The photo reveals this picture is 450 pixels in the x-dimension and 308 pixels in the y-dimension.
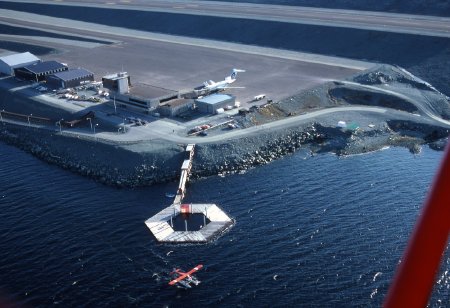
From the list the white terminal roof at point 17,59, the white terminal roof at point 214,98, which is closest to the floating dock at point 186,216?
the white terminal roof at point 214,98

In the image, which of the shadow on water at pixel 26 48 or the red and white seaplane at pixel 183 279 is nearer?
the red and white seaplane at pixel 183 279

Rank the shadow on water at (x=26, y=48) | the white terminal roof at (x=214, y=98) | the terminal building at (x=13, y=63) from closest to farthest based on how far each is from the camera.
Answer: the white terminal roof at (x=214, y=98), the terminal building at (x=13, y=63), the shadow on water at (x=26, y=48)

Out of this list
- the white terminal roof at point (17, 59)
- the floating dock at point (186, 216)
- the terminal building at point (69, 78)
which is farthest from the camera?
the white terminal roof at point (17, 59)

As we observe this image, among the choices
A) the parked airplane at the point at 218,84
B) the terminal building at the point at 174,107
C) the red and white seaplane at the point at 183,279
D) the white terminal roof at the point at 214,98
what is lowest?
the red and white seaplane at the point at 183,279

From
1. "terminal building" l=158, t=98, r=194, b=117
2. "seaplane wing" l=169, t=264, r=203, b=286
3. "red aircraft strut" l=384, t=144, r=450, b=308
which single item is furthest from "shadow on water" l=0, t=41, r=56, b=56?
"red aircraft strut" l=384, t=144, r=450, b=308

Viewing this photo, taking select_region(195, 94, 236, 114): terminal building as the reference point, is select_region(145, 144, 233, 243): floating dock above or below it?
below

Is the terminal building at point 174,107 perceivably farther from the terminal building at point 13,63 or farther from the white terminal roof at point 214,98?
the terminal building at point 13,63

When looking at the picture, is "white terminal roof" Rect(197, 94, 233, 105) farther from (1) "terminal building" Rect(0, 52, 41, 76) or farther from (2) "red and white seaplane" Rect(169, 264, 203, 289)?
(1) "terminal building" Rect(0, 52, 41, 76)

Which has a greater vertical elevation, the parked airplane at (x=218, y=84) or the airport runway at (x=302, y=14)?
the airport runway at (x=302, y=14)
